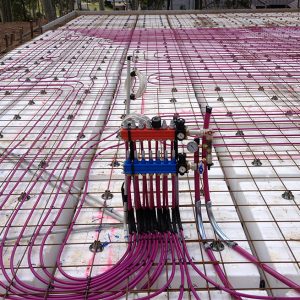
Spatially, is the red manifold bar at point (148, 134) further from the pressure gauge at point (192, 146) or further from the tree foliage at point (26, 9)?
the tree foliage at point (26, 9)

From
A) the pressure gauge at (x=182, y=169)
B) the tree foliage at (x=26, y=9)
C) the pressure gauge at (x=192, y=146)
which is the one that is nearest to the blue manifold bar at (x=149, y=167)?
the pressure gauge at (x=182, y=169)

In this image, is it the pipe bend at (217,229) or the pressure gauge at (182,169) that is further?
the pipe bend at (217,229)

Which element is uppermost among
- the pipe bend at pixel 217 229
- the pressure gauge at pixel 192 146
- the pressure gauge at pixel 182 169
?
the pressure gauge at pixel 192 146

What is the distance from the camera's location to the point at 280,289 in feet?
6.78

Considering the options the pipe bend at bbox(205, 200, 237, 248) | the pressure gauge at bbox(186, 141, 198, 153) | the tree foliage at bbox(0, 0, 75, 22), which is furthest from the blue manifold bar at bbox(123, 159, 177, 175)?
the tree foliage at bbox(0, 0, 75, 22)

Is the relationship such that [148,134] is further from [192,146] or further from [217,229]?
[217,229]

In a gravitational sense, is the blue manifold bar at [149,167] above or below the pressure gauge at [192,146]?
below

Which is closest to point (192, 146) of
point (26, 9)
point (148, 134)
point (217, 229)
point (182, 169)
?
point (182, 169)

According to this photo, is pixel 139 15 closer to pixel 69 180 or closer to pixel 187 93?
pixel 187 93

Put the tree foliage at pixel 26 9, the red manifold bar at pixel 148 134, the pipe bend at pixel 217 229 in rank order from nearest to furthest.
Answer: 1. the red manifold bar at pixel 148 134
2. the pipe bend at pixel 217 229
3. the tree foliage at pixel 26 9

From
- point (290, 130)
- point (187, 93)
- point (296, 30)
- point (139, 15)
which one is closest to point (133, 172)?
point (290, 130)

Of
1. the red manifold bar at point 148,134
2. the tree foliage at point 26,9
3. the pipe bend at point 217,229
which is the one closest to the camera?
the red manifold bar at point 148,134

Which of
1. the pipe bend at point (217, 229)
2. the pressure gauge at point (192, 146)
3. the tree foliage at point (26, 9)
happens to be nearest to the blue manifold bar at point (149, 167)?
the pressure gauge at point (192, 146)

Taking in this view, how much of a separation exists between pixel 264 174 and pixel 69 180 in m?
1.58
